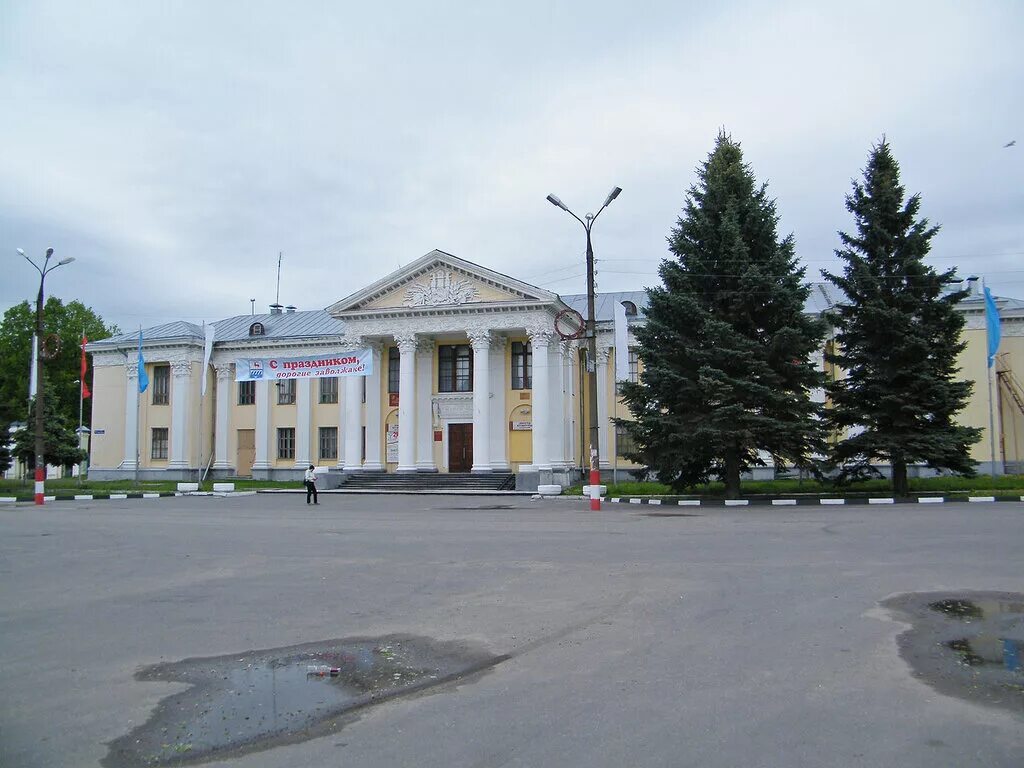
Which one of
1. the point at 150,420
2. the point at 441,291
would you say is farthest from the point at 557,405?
the point at 150,420

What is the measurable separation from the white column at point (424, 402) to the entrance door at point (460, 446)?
1.08 m

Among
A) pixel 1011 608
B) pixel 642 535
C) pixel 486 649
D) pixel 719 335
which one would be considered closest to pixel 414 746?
pixel 486 649

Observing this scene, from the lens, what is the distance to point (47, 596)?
9.38m

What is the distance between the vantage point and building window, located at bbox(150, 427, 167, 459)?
165 ft

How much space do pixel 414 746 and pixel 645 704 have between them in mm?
1535

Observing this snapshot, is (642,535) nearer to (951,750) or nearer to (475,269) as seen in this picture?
(951,750)

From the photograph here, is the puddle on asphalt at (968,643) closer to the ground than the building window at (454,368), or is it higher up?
closer to the ground

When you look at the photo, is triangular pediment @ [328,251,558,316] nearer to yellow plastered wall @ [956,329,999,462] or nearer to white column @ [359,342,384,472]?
white column @ [359,342,384,472]

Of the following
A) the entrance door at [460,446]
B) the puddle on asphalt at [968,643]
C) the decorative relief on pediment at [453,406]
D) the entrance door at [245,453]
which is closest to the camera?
the puddle on asphalt at [968,643]

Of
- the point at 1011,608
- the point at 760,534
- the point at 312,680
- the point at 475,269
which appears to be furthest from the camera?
the point at 475,269

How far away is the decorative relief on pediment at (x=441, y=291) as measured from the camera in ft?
132

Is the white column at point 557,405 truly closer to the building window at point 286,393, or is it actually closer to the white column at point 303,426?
the white column at point 303,426

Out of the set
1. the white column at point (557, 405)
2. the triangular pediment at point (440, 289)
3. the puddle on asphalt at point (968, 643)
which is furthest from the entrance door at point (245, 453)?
the puddle on asphalt at point (968, 643)

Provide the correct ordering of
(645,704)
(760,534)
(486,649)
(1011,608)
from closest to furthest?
(645,704)
(486,649)
(1011,608)
(760,534)
